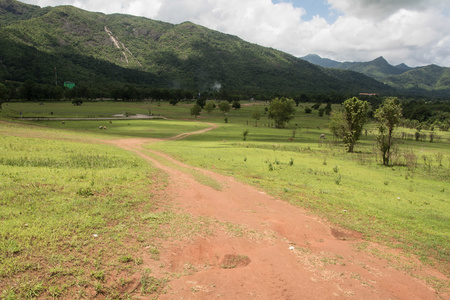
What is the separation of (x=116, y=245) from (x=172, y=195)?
631cm

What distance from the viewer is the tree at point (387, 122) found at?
3275 centimetres

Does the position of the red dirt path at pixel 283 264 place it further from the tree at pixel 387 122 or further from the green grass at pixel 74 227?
the tree at pixel 387 122

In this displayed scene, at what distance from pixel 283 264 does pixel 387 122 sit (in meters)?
32.3

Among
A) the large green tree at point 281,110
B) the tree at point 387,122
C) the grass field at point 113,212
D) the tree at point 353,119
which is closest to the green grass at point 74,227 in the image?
the grass field at point 113,212

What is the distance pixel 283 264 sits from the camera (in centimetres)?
852

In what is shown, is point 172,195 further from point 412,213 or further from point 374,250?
point 412,213

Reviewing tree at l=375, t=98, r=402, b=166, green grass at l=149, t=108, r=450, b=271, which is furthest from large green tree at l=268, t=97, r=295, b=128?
green grass at l=149, t=108, r=450, b=271

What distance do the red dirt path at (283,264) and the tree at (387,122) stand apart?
25.9m

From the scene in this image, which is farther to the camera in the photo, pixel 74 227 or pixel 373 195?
pixel 373 195

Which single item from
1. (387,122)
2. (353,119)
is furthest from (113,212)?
(353,119)

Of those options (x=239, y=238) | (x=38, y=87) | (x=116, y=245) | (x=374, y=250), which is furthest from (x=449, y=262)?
(x=38, y=87)

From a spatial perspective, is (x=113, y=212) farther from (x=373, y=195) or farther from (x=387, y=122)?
(x=387, y=122)

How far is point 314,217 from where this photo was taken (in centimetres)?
1363

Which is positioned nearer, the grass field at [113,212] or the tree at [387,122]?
the grass field at [113,212]
